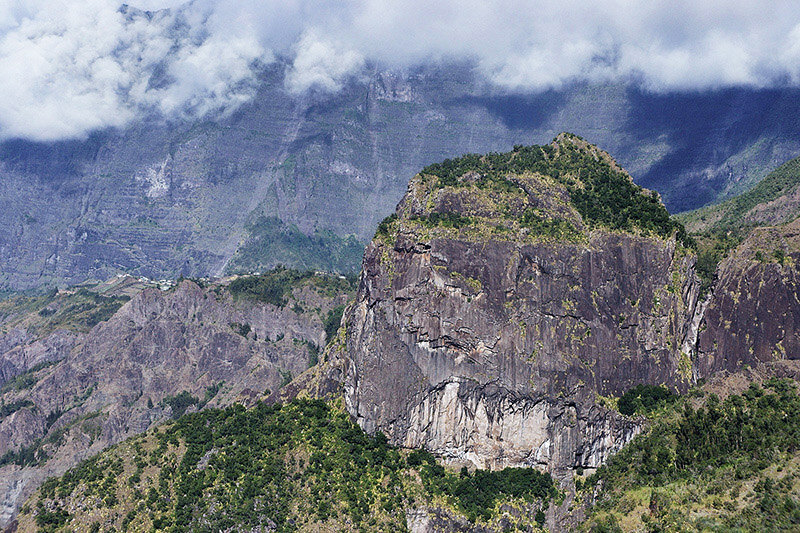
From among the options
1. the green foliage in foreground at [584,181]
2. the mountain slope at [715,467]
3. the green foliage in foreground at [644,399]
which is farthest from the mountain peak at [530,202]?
the mountain slope at [715,467]

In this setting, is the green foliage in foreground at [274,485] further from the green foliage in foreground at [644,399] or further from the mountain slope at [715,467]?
the mountain slope at [715,467]

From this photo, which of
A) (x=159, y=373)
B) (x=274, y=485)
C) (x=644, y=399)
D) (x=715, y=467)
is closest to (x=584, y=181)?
(x=644, y=399)

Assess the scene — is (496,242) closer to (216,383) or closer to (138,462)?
(138,462)

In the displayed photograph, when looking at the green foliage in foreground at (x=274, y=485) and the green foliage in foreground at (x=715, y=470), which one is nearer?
the green foliage in foreground at (x=715, y=470)

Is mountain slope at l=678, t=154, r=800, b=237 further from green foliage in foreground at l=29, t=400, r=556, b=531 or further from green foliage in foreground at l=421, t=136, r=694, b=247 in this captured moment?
green foliage in foreground at l=29, t=400, r=556, b=531

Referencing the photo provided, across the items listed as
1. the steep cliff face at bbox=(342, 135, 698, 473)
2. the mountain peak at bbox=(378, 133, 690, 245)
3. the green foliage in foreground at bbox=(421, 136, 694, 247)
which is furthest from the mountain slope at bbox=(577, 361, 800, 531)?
the mountain peak at bbox=(378, 133, 690, 245)

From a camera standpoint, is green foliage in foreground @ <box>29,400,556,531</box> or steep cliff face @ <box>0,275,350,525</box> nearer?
green foliage in foreground @ <box>29,400,556,531</box>

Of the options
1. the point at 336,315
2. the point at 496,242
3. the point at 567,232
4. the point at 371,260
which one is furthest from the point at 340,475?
the point at 336,315
